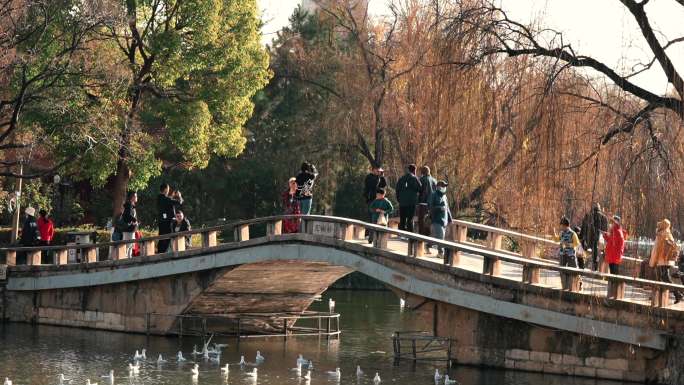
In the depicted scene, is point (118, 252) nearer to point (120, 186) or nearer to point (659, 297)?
point (120, 186)

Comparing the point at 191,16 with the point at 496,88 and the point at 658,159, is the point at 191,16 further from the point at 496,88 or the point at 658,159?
the point at 658,159

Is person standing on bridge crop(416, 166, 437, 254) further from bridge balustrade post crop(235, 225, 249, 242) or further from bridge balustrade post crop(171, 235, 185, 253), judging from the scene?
bridge balustrade post crop(171, 235, 185, 253)

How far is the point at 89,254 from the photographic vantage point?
107 ft

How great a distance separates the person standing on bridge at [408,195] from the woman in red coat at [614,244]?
4.76 metres

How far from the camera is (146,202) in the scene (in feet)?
165

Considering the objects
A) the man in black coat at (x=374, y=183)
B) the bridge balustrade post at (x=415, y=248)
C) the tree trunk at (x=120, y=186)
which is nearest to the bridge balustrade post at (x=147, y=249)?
the man in black coat at (x=374, y=183)

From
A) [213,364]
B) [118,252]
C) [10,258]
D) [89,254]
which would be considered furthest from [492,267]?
[10,258]

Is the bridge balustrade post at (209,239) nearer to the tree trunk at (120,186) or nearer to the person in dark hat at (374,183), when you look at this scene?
the person in dark hat at (374,183)

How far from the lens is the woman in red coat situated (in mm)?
22587

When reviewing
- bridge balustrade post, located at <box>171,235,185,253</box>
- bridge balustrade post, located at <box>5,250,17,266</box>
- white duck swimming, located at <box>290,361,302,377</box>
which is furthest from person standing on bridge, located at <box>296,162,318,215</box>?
bridge balustrade post, located at <box>5,250,17,266</box>

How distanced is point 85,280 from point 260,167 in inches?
756

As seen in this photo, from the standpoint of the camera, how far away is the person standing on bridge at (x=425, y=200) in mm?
28094

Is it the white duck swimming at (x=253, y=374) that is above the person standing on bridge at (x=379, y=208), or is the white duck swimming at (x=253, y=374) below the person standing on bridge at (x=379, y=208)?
below

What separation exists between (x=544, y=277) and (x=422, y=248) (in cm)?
246
